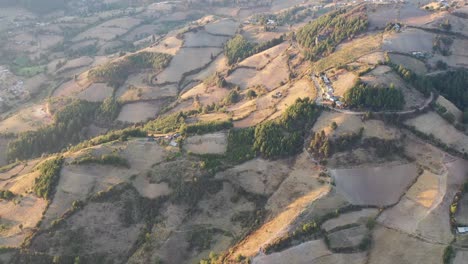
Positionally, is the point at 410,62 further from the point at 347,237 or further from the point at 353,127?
the point at 347,237

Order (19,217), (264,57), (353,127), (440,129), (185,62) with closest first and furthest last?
(19,217), (353,127), (440,129), (264,57), (185,62)

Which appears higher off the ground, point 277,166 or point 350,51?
point 350,51

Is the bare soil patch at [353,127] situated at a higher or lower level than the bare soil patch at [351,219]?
higher

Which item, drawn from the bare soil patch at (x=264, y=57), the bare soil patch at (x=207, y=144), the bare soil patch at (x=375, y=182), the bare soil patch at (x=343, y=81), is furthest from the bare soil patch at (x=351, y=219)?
the bare soil patch at (x=264, y=57)

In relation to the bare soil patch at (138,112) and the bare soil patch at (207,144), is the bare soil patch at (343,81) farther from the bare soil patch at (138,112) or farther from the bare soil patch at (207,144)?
the bare soil patch at (138,112)

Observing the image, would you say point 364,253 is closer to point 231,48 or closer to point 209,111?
point 209,111

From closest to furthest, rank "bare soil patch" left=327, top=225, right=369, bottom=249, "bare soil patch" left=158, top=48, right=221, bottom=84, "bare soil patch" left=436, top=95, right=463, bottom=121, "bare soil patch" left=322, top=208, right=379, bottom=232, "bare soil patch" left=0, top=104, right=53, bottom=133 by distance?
"bare soil patch" left=327, top=225, right=369, bottom=249, "bare soil patch" left=322, top=208, right=379, bottom=232, "bare soil patch" left=436, top=95, right=463, bottom=121, "bare soil patch" left=0, top=104, right=53, bottom=133, "bare soil patch" left=158, top=48, right=221, bottom=84

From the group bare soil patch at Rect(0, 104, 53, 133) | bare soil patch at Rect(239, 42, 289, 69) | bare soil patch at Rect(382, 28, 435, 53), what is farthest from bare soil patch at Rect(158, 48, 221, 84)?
bare soil patch at Rect(382, 28, 435, 53)

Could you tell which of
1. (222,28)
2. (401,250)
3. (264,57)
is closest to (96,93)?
(264,57)

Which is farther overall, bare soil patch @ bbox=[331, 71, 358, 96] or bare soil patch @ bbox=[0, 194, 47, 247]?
bare soil patch @ bbox=[331, 71, 358, 96]

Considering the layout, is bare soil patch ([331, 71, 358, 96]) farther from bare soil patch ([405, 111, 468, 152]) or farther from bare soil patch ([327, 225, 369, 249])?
bare soil patch ([327, 225, 369, 249])

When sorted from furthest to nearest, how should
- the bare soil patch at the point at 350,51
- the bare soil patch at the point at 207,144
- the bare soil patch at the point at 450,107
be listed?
1. the bare soil patch at the point at 350,51
2. the bare soil patch at the point at 450,107
3. the bare soil patch at the point at 207,144
